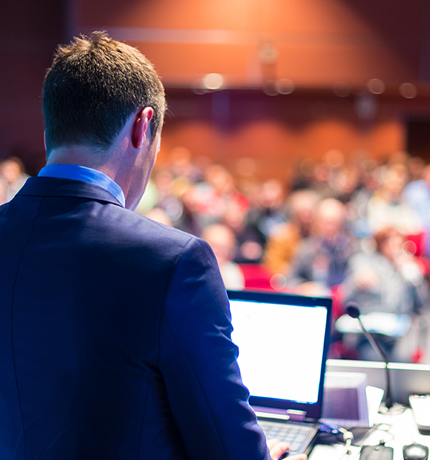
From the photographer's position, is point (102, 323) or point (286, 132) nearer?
point (102, 323)

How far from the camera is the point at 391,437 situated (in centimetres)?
130

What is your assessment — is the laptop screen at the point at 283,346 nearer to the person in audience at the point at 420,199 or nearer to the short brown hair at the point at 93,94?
the short brown hair at the point at 93,94

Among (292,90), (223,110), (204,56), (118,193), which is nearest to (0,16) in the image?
(204,56)

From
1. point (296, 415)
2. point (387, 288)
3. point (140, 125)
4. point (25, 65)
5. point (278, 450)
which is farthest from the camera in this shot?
point (25, 65)

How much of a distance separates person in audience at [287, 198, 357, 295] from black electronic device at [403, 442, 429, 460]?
264cm

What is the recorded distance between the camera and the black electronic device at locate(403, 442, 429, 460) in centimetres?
115

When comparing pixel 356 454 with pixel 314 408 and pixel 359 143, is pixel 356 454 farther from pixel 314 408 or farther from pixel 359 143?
pixel 359 143

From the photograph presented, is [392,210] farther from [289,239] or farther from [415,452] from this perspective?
[415,452]

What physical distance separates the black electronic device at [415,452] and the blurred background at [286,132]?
1831mm

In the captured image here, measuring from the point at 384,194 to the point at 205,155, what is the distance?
174 inches

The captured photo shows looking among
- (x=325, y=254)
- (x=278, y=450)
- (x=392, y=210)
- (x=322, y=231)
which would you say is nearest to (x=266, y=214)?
(x=392, y=210)

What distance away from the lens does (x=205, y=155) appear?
9.92 m

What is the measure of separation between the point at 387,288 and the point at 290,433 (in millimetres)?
2381

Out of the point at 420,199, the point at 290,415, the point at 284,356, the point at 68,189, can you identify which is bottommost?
the point at 290,415
